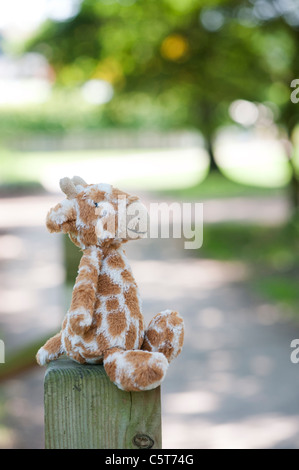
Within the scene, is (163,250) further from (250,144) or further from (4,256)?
(250,144)

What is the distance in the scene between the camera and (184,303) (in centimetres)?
811

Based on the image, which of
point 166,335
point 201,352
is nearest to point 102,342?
point 166,335

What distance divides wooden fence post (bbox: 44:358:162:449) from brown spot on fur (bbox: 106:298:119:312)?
0.12 meters

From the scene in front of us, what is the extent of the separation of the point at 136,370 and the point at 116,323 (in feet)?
0.36

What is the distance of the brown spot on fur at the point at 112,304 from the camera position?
4.05 ft

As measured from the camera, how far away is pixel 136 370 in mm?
1151

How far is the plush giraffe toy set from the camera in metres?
1.18

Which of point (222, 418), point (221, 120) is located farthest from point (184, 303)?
point (221, 120)

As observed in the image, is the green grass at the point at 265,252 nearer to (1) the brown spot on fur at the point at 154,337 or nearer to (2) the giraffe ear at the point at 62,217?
(1) the brown spot on fur at the point at 154,337

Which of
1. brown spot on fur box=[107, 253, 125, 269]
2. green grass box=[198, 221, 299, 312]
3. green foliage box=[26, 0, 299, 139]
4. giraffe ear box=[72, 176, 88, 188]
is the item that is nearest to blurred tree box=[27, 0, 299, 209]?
green foliage box=[26, 0, 299, 139]

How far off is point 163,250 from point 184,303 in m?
4.08

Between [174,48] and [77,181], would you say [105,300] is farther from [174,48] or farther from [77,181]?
[174,48]

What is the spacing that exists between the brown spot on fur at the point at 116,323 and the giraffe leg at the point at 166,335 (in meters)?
0.08

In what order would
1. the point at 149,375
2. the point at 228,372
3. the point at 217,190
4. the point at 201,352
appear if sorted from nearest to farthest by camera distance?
the point at 149,375 < the point at 228,372 < the point at 201,352 < the point at 217,190
